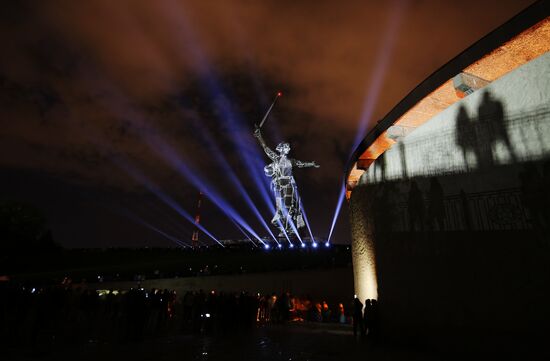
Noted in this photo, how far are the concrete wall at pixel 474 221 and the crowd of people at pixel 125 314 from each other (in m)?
6.77

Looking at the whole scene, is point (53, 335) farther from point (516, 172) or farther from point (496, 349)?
point (516, 172)

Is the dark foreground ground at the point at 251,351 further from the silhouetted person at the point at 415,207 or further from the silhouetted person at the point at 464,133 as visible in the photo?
the silhouetted person at the point at 464,133

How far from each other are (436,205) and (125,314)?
1030 cm

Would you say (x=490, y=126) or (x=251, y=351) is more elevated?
(x=490, y=126)

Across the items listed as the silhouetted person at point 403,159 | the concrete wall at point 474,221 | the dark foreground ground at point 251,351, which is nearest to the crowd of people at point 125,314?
the dark foreground ground at point 251,351

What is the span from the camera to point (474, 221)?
6996mm

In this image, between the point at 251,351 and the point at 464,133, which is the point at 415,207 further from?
the point at 251,351

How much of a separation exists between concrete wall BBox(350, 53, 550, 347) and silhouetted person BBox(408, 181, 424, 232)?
28mm

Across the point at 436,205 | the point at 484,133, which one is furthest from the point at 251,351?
the point at 484,133

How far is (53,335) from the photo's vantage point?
9.94m

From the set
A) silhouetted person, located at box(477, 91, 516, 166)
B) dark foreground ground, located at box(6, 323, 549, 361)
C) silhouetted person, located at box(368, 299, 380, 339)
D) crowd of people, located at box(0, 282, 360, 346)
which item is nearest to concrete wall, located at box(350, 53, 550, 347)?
silhouetted person, located at box(477, 91, 516, 166)

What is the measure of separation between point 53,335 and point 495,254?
12608 millimetres

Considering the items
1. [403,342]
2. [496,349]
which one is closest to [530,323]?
[496,349]

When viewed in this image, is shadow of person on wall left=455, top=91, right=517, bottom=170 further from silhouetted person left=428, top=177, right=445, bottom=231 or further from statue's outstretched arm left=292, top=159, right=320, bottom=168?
statue's outstretched arm left=292, top=159, right=320, bottom=168
